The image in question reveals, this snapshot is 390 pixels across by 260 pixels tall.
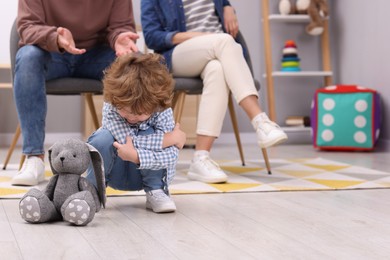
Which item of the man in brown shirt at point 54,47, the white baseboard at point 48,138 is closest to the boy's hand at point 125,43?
the man in brown shirt at point 54,47

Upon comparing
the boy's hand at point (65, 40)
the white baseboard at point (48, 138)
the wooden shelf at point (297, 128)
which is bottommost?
the wooden shelf at point (297, 128)

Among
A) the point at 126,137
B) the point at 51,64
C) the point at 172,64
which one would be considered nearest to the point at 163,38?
the point at 172,64

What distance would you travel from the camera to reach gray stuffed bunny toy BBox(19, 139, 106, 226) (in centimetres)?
137

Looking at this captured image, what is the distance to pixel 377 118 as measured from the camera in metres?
3.50

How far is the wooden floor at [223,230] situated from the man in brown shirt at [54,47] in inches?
14.0

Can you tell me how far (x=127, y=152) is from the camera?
1475 millimetres

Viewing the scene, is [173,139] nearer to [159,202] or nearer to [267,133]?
[159,202]

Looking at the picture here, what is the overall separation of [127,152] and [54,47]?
0.68 metres

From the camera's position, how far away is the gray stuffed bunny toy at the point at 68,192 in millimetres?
1365

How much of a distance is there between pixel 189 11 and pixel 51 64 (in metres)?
0.61

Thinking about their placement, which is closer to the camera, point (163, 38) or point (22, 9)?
point (22, 9)

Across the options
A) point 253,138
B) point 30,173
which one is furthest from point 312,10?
point 30,173

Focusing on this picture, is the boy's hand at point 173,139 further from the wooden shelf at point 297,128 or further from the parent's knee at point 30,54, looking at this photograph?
the wooden shelf at point 297,128

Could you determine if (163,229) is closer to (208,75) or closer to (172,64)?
(208,75)
